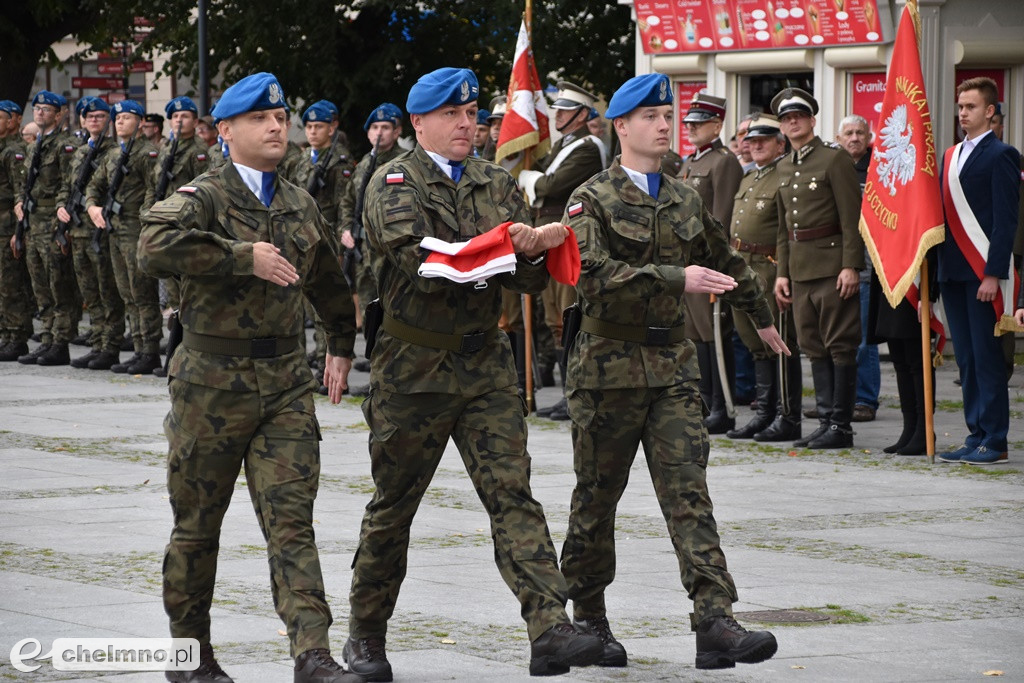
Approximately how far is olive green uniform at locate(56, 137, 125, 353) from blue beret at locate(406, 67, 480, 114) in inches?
423

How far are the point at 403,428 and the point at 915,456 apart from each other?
596cm

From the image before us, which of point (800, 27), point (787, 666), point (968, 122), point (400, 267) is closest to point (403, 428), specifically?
point (400, 267)

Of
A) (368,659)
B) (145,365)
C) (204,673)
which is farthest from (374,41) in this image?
(204,673)

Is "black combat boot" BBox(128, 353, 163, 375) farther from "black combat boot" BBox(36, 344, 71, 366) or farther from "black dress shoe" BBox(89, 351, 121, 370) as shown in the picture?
"black combat boot" BBox(36, 344, 71, 366)

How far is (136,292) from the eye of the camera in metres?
16.3

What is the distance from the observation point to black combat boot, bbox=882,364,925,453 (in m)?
11.4

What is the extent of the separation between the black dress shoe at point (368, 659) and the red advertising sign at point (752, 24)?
11802 millimetres

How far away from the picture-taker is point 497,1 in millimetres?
22297

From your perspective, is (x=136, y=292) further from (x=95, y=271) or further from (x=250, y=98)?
(x=250, y=98)

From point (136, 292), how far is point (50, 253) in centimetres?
155

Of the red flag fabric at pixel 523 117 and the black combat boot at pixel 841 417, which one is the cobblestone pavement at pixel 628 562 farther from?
the red flag fabric at pixel 523 117

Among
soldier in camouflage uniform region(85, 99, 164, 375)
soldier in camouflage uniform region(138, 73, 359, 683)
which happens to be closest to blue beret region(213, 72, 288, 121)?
soldier in camouflage uniform region(138, 73, 359, 683)

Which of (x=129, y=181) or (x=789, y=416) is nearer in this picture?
(x=789, y=416)

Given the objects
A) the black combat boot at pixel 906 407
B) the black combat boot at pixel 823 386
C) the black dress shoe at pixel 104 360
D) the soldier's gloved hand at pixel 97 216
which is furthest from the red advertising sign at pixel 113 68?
the black combat boot at pixel 906 407
